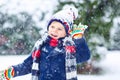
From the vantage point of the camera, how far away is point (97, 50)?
6812 millimetres

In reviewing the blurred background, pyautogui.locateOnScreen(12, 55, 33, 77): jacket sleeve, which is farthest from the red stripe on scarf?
the blurred background

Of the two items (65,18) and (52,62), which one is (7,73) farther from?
(65,18)

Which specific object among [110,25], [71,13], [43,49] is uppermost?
[110,25]

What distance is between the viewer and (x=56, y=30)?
3.87 m

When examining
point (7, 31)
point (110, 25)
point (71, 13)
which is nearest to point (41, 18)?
point (7, 31)

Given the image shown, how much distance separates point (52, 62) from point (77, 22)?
118 inches

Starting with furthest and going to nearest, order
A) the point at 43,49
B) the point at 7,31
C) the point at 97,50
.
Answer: the point at 7,31, the point at 97,50, the point at 43,49

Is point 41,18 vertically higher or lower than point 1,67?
higher

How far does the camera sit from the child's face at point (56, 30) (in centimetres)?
387

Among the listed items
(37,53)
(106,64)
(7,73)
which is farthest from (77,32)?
(106,64)

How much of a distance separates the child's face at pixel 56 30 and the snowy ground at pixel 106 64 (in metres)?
2.80

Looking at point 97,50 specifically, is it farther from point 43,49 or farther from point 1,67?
point 43,49

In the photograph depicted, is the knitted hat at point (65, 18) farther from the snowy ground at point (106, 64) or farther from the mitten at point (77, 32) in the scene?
the snowy ground at point (106, 64)

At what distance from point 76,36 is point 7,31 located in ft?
11.5
